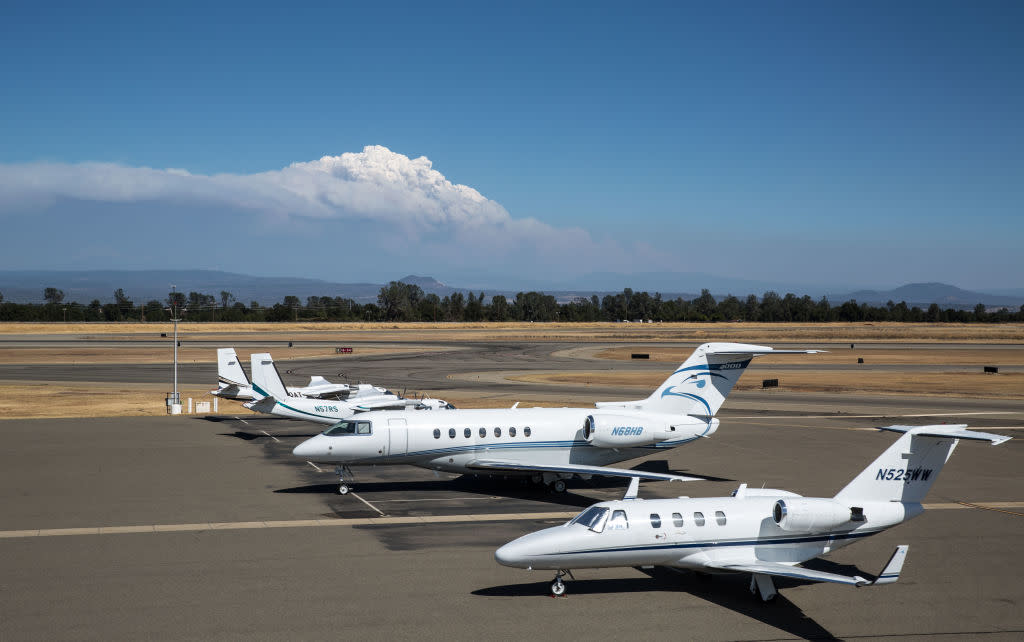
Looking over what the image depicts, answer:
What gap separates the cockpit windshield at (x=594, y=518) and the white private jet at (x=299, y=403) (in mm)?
20149

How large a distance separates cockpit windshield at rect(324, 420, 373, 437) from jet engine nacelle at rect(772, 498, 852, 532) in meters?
14.6

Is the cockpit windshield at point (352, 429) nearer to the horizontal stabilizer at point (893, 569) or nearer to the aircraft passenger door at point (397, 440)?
the aircraft passenger door at point (397, 440)

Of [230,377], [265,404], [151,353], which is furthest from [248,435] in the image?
[151,353]

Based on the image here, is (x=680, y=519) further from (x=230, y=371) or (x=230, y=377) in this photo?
(x=230, y=371)

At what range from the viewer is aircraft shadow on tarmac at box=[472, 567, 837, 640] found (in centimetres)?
1769

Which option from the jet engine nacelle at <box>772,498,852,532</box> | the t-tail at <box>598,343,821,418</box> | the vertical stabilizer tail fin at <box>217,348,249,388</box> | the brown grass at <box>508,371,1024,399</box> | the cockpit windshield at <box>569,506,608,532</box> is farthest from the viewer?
the brown grass at <box>508,371,1024,399</box>

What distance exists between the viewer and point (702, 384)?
3166 centimetres

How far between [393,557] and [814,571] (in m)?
10.5

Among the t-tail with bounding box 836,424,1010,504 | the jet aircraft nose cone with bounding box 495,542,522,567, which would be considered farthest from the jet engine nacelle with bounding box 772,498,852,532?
the jet aircraft nose cone with bounding box 495,542,522,567

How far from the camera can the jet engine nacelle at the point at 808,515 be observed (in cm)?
1875

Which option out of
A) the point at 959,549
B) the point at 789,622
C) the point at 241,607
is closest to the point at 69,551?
the point at 241,607

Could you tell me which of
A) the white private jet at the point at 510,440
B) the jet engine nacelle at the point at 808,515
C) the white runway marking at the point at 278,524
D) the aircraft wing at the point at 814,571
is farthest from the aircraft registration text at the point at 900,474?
the white runway marking at the point at 278,524

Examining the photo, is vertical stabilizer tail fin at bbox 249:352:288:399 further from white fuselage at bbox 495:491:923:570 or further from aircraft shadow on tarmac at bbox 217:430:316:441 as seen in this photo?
white fuselage at bbox 495:491:923:570

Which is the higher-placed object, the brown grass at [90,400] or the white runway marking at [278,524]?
the brown grass at [90,400]
